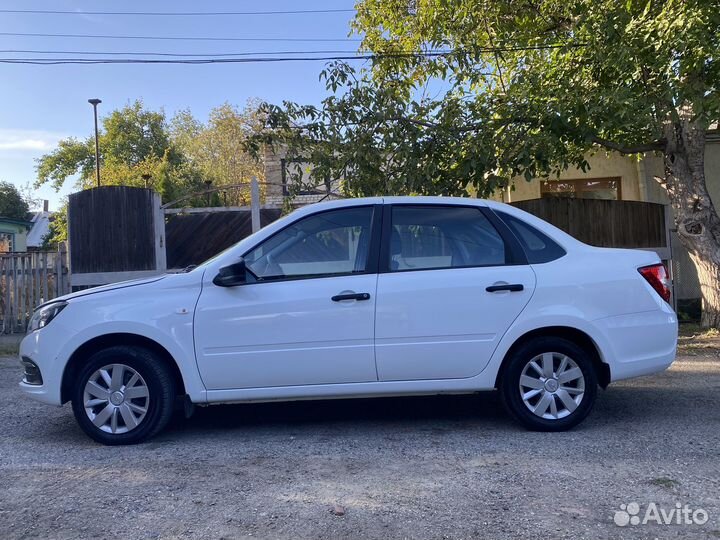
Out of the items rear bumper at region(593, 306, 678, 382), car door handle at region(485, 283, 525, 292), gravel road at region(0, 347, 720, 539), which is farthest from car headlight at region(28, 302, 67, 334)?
rear bumper at region(593, 306, 678, 382)

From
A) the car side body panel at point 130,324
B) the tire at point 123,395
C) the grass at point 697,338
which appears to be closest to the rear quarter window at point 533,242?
the car side body panel at point 130,324

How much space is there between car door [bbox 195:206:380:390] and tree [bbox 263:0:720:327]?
14.1 feet

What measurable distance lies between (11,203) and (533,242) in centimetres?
4214

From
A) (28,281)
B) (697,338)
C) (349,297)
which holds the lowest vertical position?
(697,338)

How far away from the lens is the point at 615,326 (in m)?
5.01

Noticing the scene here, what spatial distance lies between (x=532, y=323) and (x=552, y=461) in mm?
1027

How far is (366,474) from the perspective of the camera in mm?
4242

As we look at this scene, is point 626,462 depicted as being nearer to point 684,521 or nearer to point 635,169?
point 684,521

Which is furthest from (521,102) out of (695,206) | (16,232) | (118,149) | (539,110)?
(118,149)

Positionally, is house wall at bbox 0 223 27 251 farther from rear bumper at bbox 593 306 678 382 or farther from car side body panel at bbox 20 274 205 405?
rear bumper at bbox 593 306 678 382

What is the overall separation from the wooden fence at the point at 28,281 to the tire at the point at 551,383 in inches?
313

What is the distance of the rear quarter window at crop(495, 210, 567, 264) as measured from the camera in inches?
202

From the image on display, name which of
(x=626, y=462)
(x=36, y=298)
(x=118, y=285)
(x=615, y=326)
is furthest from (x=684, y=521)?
(x=36, y=298)

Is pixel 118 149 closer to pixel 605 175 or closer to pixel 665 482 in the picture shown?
pixel 605 175
